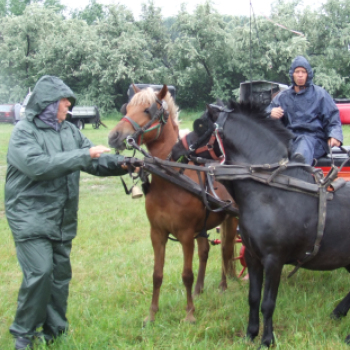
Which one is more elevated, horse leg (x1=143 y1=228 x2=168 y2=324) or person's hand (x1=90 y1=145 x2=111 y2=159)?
person's hand (x1=90 y1=145 x2=111 y2=159)

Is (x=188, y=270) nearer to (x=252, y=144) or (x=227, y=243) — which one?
(x=227, y=243)

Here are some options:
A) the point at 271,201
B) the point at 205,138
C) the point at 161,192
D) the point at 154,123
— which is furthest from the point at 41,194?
the point at 271,201

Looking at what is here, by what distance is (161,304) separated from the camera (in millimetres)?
4488

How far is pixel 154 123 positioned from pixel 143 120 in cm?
11

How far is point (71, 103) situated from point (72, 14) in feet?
196

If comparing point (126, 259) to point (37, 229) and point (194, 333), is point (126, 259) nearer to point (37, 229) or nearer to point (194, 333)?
point (194, 333)

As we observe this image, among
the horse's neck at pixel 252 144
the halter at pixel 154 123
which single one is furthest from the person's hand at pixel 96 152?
the horse's neck at pixel 252 144

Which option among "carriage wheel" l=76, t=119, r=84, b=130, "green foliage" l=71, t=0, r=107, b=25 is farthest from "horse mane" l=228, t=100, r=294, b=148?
"green foliage" l=71, t=0, r=107, b=25

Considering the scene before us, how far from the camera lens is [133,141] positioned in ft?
12.3

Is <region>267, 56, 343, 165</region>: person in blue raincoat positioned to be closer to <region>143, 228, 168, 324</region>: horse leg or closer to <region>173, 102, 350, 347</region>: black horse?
<region>173, 102, 350, 347</region>: black horse

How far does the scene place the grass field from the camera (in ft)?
12.0

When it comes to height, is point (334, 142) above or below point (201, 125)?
below

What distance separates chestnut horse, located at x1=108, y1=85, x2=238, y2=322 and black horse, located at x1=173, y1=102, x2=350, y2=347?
55cm

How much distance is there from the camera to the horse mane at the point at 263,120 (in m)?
3.49
